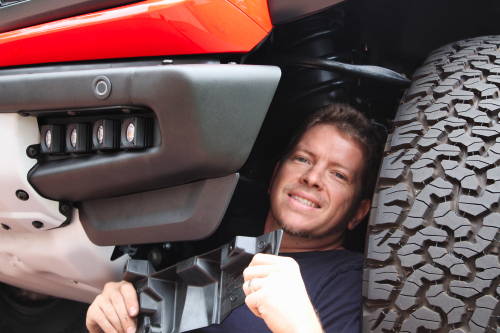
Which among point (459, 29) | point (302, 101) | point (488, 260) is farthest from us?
point (302, 101)

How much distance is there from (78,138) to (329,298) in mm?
657

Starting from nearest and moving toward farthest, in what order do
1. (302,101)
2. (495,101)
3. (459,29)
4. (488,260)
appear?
(488,260) → (495,101) → (459,29) → (302,101)

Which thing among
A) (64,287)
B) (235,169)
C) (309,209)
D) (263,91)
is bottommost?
(64,287)

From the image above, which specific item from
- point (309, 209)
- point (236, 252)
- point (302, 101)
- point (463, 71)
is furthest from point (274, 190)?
point (463, 71)

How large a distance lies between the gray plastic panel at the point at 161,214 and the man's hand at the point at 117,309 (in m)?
0.13

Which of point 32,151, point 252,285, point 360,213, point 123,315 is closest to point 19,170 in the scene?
point 32,151

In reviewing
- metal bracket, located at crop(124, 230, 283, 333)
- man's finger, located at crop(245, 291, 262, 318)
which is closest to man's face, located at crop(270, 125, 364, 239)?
metal bracket, located at crop(124, 230, 283, 333)

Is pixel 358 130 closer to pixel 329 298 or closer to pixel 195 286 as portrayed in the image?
pixel 329 298

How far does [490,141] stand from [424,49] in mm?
587

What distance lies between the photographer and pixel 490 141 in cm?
104

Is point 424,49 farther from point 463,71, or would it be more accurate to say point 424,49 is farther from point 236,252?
point 236,252

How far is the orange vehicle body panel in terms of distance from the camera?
1.02 m

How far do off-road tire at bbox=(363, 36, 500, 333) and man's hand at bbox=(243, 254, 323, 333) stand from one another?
A: 0.36 feet

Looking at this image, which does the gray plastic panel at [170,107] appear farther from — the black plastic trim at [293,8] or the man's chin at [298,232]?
the man's chin at [298,232]
